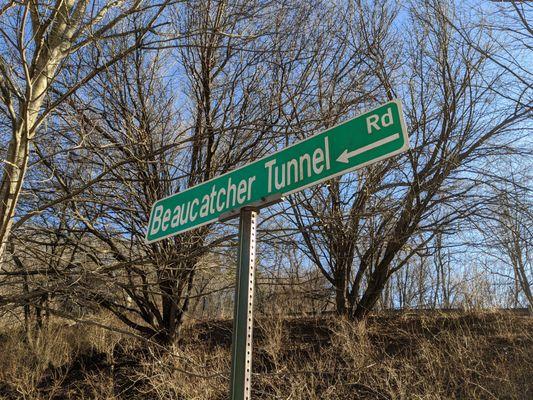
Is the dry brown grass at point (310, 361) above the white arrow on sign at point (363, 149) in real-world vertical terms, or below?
below

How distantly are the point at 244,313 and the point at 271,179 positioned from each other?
68cm

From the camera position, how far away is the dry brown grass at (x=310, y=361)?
18.0 ft

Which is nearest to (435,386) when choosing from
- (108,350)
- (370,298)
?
(370,298)

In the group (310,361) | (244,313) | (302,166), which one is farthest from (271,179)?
(310,361)

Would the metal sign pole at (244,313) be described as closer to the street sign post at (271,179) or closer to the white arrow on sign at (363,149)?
the street sign post at (271,179)

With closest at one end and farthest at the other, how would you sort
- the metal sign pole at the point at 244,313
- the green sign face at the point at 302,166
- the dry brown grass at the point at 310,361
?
1. the metal sign pole at the point at 244,313
2. the green sign face at the point at 302,166
3. the dry brown grass at the point at 310,361

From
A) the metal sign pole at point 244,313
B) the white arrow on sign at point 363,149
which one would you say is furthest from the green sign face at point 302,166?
the metal sign pole at point 244,313

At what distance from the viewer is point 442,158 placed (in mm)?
7312

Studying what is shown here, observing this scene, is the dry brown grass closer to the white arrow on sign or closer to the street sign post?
the street sign post

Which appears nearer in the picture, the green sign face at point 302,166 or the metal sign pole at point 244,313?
the metal sign pole at point 244,313

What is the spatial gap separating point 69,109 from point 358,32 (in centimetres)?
516

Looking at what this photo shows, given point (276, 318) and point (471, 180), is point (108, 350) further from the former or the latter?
point (471, 180)

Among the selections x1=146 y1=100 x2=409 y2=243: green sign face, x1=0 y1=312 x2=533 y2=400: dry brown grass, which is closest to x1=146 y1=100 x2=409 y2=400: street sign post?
x1=146 y1=100 x2=409 y2=243: green sign face

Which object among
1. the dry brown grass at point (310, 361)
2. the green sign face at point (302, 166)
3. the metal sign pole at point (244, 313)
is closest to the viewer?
the metal sign pole at point (244, 313)
